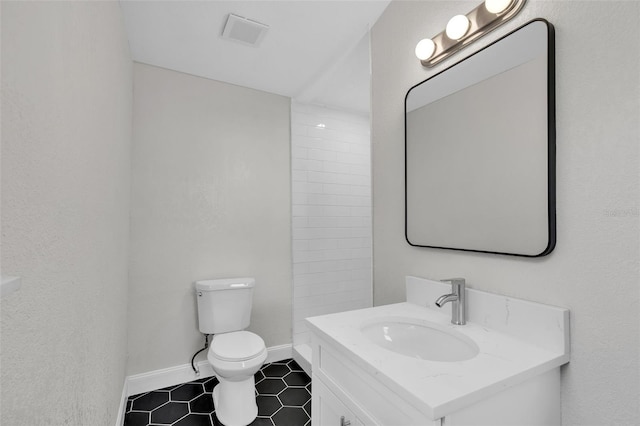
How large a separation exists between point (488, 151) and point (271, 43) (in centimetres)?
157

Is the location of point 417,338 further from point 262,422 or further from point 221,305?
point 221,305

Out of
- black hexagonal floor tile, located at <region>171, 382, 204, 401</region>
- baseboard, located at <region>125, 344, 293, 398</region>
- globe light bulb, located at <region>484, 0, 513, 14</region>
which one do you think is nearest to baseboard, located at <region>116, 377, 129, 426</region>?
baseboard, located at <region>125, 344, 293, 398</region>

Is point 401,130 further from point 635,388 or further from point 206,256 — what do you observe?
point 206,256

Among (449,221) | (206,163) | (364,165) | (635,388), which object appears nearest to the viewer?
(635,388)

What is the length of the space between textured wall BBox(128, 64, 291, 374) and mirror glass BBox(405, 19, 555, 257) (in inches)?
58.9

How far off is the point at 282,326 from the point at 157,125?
191 centimetres

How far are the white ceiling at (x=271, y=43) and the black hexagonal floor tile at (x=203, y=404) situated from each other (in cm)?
236

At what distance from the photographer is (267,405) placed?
212 centimetres

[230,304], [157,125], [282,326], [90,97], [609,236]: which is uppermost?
[157,125]

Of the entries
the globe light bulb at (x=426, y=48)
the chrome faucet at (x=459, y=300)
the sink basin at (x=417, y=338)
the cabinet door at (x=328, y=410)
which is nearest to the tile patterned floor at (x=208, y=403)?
the cabinet door at (x=328, y=410)

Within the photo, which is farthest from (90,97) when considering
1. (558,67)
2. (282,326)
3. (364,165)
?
(364,165)

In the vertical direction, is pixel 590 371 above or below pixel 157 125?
below

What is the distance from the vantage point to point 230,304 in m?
2.42

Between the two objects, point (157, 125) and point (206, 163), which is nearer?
point (157, 125)
